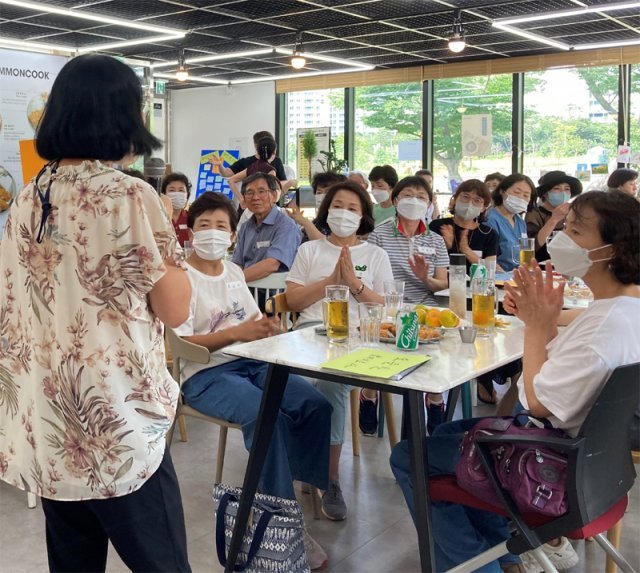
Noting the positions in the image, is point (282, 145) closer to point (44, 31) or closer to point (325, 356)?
point (44, 31)

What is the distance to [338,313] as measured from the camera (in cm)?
249

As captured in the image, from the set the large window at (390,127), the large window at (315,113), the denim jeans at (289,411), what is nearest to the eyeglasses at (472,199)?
the denim jeans at (289,411)

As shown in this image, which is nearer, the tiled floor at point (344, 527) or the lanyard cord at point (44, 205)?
the lanyard cord at point (44, 205)

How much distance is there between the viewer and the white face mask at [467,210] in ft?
14.6

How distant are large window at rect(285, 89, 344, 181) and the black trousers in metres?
11.0

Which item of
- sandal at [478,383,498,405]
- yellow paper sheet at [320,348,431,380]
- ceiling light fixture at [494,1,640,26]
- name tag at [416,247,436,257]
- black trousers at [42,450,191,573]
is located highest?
ceiling light fixture at [494,1,640,26]

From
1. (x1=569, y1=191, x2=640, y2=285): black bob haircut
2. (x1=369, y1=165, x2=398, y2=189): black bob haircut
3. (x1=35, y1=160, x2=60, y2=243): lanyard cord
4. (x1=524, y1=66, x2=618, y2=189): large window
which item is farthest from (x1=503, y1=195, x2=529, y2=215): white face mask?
(x1=524, y1=66, x2=618, y2=189): large window

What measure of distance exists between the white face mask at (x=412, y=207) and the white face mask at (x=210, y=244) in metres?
1.33

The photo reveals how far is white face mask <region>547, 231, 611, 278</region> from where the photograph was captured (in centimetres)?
194

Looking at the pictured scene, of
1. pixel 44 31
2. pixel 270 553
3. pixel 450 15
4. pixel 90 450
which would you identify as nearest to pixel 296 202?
pixel 450 15

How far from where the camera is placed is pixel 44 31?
8984 mm

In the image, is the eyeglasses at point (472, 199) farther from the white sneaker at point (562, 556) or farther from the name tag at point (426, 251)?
the white sneaker at point (562, 556)

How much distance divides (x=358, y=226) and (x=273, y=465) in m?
1.42

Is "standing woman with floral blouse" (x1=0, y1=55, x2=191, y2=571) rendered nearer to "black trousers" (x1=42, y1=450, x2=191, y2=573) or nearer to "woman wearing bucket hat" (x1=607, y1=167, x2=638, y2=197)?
"black trousers" (x1=42, y1=450, x2=191, y2=573)
